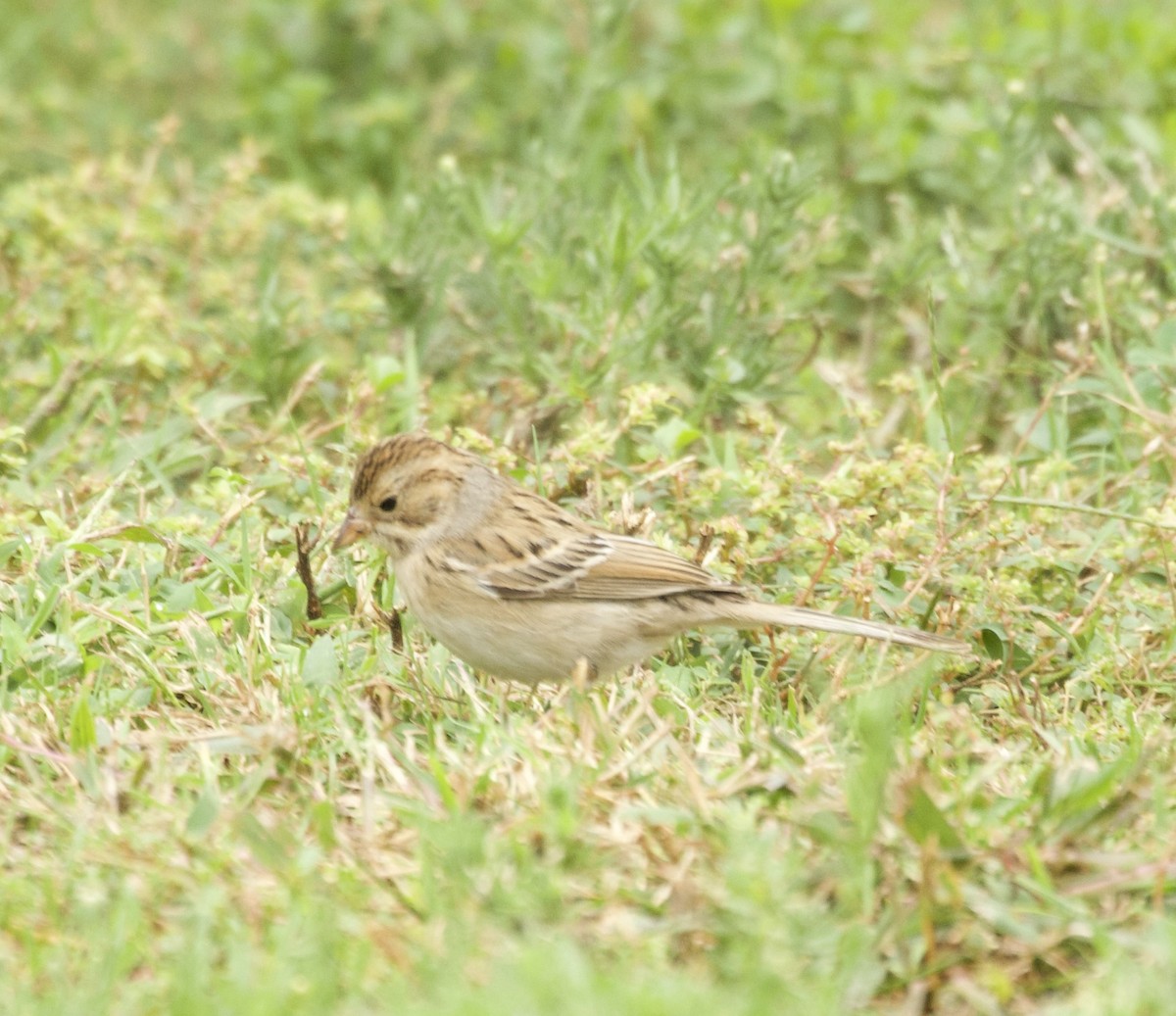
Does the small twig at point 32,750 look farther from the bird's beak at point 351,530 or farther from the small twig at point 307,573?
the bird's beak at point 351,530

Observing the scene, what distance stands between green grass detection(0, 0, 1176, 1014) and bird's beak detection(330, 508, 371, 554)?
0.60ft

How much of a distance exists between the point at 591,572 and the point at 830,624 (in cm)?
68

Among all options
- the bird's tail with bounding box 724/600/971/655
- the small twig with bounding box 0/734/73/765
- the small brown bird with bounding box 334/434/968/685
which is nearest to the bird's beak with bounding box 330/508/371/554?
the small brown bird with bounding box 334/434/968/685

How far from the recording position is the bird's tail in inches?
198

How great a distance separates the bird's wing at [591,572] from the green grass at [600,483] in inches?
11.8

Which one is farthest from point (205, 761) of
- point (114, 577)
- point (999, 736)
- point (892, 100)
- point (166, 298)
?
point (892, 100)

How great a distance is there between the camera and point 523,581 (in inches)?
208

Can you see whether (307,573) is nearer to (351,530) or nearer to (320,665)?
(351,530)

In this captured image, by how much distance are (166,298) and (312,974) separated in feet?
15.7

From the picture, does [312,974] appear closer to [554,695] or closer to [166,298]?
[554,695]

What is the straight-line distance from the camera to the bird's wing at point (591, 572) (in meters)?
5.20

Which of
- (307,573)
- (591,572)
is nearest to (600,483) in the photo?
(591,572)

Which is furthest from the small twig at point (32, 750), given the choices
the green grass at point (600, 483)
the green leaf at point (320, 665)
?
the green leaf at point (320, 665)

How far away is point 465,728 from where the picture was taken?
4816mm
